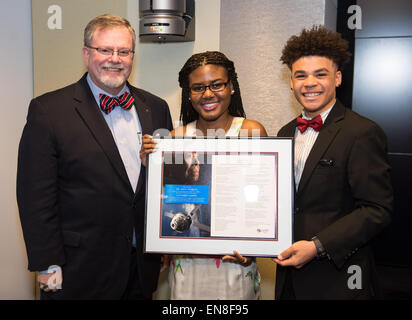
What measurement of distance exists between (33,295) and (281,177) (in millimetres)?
2712

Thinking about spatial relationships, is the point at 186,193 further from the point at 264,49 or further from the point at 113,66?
the point at 264,49

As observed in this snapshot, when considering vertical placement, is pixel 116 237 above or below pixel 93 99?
below

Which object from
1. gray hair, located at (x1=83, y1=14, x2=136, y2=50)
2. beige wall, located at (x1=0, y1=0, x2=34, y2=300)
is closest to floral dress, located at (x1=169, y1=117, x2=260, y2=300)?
gray hair, located at (x1=83, y1=14, x2=136, y2=50)

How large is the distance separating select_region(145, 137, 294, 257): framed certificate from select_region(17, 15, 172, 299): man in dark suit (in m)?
0.18

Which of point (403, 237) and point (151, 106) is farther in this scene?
A: point (403, 237)

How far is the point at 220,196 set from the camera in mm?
1938

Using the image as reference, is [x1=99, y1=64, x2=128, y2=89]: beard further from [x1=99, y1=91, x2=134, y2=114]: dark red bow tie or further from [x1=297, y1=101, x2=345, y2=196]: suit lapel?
[x1=297, y1=101, x2=345, y2=196]: suit lapel

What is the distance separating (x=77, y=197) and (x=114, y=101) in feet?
1.67

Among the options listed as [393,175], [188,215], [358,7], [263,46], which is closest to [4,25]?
[263,46]

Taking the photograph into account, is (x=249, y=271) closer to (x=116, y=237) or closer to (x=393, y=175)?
(x=116, y=237)

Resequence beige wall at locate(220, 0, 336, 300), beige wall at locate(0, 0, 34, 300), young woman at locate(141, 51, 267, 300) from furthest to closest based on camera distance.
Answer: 1. beige wall at locate(0, 0, 34, 300)
2. beige wall at locate(220, 0, 336, 300)
3. young woman at locate(141, 51, 267, 300)

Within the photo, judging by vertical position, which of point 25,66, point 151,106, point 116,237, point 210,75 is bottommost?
point 116,237

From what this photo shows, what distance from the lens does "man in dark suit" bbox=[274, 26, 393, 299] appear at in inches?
69.9

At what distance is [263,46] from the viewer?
3137mm
